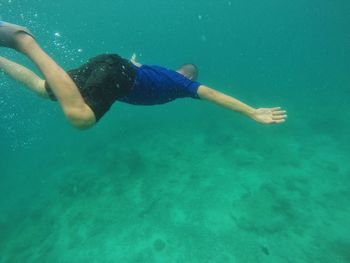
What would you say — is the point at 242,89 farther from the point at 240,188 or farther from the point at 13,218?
the point at 13,218

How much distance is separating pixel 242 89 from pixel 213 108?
739cm

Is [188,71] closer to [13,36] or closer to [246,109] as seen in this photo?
[246,109]

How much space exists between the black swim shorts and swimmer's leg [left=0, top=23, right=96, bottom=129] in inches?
6.3

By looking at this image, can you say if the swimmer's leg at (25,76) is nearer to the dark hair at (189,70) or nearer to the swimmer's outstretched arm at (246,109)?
the swimmer's outstretched arm at (246,109)

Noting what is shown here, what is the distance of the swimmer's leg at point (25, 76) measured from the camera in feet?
17.1

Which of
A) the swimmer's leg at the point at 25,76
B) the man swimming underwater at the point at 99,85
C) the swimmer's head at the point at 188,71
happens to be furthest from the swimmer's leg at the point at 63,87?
the swimmer's head at the point at 188,71

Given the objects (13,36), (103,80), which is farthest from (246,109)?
(13,36)

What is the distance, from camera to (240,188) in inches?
408

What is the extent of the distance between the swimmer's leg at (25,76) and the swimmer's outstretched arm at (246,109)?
8.43ft

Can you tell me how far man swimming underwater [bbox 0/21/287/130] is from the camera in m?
3.84

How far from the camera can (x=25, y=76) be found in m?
5.37

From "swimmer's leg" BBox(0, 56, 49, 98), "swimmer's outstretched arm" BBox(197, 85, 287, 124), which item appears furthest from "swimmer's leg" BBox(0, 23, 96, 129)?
"swimmer's outstretched arm" BBox(197, 85, 287, 124)

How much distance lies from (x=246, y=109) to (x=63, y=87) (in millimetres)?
2453

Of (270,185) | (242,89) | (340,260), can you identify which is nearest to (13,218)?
(270,185)
